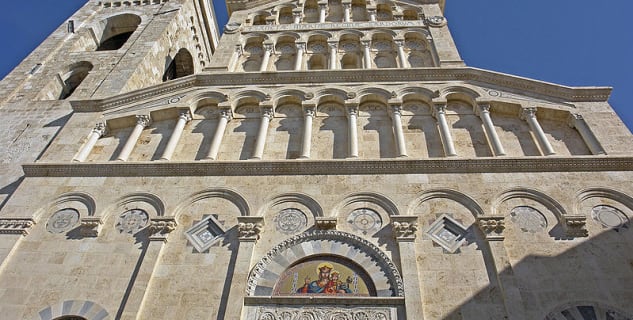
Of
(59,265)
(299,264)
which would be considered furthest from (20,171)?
(299,264)

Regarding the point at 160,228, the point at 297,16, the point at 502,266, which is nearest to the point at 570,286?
the point at 502,266

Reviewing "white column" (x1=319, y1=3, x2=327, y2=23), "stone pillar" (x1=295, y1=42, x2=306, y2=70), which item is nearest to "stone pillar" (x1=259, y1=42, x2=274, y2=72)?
"stone pillar" (x1=295, y1=42, x2=306, y2=70)

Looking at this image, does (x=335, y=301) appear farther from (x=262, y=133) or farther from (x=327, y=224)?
(x=262, y=133)

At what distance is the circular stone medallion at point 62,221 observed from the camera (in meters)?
8.85

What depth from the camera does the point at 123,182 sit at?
9.55 metres

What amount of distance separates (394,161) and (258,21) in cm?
914

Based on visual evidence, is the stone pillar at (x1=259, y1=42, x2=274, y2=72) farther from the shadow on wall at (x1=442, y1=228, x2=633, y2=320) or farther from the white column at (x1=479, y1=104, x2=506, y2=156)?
the shadow on wall at (x1=442, y1=228, x2=633, y2=320)

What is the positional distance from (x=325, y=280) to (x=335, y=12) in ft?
36.9

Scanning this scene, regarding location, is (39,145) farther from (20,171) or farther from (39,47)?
(39,47)

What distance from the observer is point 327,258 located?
795 centimetres

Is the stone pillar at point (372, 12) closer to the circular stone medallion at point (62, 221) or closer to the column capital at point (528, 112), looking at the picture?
the column capital at point (528, 112)

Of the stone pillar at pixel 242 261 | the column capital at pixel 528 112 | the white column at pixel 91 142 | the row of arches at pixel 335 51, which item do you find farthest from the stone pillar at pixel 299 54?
the stone pillar at pixel 242 261

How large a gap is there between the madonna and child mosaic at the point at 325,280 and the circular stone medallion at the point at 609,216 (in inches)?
168

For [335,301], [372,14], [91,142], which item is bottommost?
[335,301]
